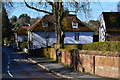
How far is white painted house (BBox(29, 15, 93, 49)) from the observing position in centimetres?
6016

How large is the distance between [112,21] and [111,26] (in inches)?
56.8

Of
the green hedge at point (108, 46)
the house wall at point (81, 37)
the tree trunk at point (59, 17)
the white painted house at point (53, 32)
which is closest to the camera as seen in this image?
the green hedge at point (108, 46)

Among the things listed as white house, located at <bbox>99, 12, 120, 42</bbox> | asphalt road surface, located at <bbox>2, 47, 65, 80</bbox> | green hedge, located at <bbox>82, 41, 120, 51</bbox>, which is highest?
white house, located at <bbox>99, 12, 120, 42</bbox>

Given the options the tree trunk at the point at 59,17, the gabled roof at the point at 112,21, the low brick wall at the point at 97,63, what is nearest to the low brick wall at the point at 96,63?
the low brick wall at the point at 97,63

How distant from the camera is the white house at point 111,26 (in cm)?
4734

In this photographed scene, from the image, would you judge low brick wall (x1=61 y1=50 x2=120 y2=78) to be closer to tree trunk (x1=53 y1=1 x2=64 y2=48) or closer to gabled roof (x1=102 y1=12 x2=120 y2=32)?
tree trunk (x1=53 y1=1 x2=64 y2=48)

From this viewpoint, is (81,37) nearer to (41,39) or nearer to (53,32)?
(53,32)

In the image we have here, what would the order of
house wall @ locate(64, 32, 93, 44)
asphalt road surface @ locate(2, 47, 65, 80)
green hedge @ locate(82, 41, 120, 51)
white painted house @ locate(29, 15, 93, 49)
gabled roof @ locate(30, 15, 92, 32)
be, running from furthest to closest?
1. house wall @ locate(64, 32, 93, 44)
2. white painted house @ locate(29, 15, 93, 49)
3. gabled roof @ locate(30, 15, 92, 32)
4. green hedge @ locate(82, 41, 120, 51)
5. asphalt road surface @ locate(2, 47, 65, 80)

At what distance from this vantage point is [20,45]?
2938 inches

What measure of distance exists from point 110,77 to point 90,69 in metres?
2.39

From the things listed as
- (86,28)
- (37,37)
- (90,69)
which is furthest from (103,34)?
(90,69)

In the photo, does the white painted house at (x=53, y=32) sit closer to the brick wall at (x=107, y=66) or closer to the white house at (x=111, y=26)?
the white house at (x=111, y=26)

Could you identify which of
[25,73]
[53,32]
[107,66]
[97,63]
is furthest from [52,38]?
[107,66]

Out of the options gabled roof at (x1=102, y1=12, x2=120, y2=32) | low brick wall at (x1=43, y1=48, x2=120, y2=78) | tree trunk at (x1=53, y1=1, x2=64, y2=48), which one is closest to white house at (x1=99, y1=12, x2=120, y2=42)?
gabled roof at (x1=102, y1=12, x2=120, y2=32)
